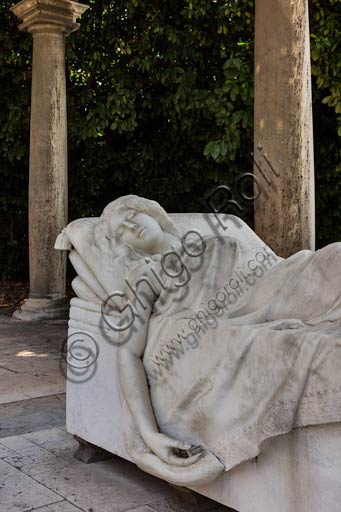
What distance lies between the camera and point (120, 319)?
2551 mm

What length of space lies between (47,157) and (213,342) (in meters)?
4.71

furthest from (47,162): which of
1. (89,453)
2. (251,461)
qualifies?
(251,461)

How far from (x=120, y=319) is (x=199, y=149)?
5474 millimetres

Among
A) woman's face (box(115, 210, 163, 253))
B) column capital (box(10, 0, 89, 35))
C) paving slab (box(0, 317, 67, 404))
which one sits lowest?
paving slab (box(0, 317, 67, 404))

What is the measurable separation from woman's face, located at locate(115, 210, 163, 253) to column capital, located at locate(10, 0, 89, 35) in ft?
14.2

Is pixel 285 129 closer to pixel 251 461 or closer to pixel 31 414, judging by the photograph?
pixel 31 414

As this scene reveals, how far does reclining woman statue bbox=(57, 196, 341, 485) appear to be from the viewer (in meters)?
1.87

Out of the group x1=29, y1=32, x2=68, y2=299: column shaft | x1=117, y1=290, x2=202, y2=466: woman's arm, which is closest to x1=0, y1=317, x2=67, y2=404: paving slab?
x1=29, y1=32, x2=68, y2=299: column shaft

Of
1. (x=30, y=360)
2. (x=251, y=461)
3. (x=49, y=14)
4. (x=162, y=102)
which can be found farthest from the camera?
(x=162, y=102)

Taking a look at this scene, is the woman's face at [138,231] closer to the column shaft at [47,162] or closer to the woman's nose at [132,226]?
the woman's nose at [132,226]

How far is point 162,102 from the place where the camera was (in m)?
7.50

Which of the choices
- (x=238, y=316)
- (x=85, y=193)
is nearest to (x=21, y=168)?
(x=85, y=193)

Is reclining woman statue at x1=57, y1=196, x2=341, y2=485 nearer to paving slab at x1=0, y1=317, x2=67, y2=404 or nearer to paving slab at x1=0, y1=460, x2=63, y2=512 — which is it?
paving slab at x1=0, y1=460, x2=63, y2=512

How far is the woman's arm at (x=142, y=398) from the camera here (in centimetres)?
213
